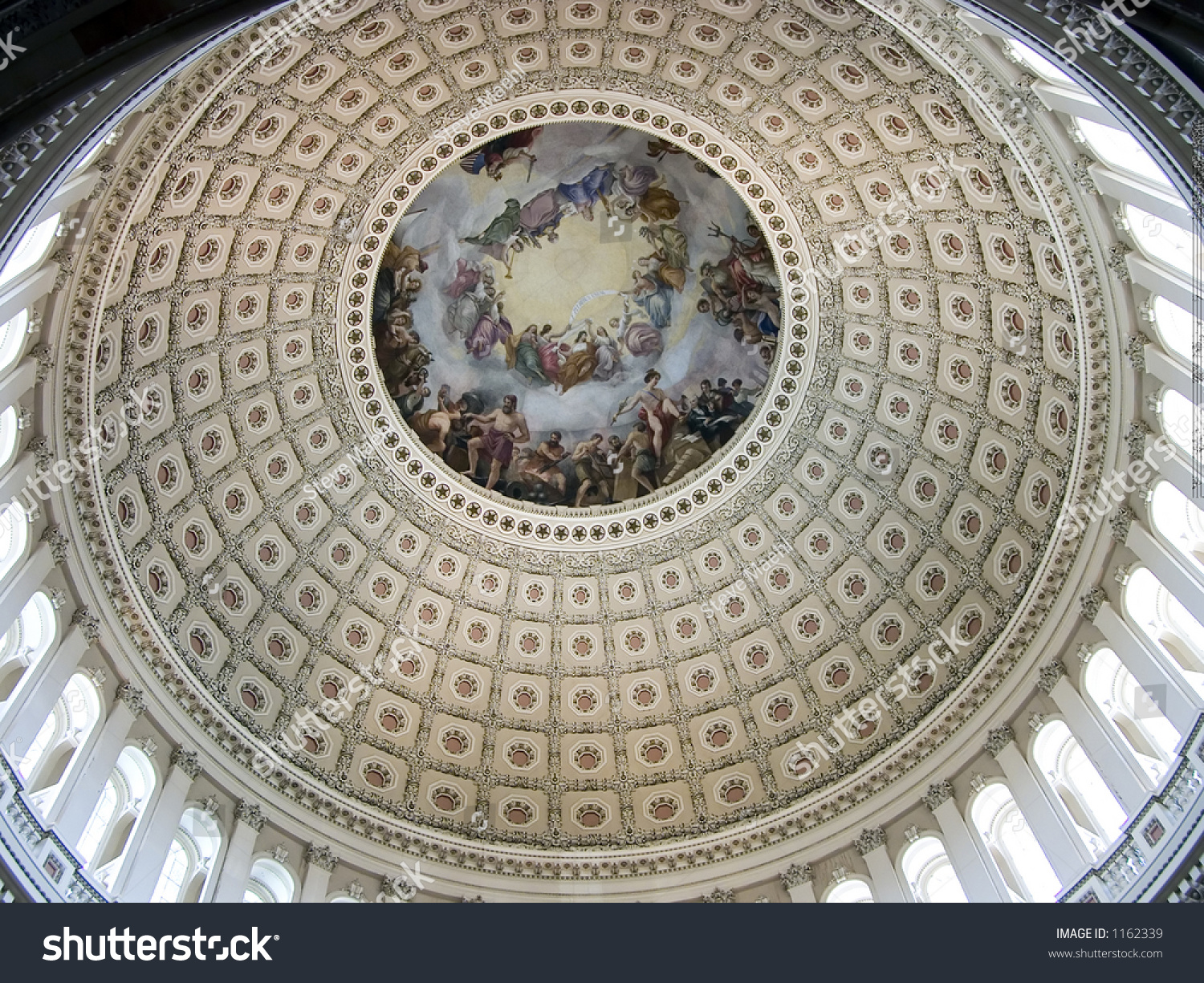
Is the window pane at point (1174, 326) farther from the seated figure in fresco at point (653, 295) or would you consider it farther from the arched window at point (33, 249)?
the arched window at point (33, 249)

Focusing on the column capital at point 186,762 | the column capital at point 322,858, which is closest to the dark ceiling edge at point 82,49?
the column capital at point 186,762

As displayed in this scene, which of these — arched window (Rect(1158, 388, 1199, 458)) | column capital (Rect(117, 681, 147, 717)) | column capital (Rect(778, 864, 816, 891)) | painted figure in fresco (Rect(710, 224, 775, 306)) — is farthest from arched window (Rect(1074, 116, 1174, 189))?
column capital (Rect(117, 681, 147, 717))

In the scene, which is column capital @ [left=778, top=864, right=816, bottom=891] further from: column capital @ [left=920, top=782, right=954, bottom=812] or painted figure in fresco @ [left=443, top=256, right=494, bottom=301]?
painted figure in fresco @ [left=443, top=256, right=494, bottom=301]

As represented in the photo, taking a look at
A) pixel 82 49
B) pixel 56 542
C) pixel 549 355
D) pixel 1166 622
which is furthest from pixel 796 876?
pixel 82 49

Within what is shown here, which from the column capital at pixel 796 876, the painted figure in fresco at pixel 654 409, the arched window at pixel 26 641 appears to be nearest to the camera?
the arched window at pixel 26 641

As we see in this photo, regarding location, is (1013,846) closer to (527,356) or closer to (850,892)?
(850,892)

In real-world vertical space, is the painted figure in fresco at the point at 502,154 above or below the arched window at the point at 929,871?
above
